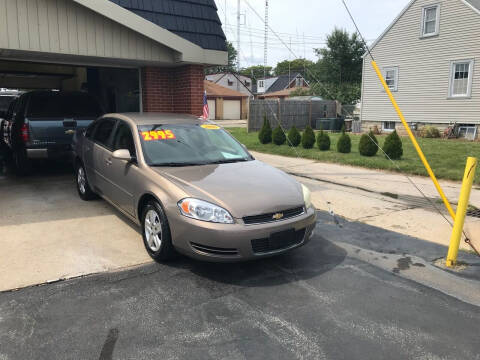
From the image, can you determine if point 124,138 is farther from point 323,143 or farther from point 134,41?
point 323,143

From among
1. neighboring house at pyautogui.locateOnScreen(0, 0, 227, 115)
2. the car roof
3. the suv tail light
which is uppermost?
neighboring house at pyautogui.locateOnScreen(0, 0, 227, 115)

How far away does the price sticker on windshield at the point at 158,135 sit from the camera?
17.0 ft

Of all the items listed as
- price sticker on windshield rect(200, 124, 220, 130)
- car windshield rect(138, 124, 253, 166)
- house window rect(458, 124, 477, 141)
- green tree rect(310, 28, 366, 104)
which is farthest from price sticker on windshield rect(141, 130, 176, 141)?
green tree rect(310, 28, 366, 104)

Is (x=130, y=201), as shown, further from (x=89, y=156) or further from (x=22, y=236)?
(x=89, y=156)

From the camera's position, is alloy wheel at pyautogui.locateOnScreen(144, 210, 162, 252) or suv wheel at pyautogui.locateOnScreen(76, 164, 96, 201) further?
suv wheel at pyautogui.locateOnScreen(76, 164, 96, 201)

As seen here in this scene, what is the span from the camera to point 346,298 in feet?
12.3

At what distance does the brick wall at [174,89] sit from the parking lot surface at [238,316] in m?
4.67

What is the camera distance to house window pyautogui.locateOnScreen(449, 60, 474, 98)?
18.5 meters

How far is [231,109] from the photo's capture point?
47.1m

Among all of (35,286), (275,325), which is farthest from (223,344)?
(35,286)

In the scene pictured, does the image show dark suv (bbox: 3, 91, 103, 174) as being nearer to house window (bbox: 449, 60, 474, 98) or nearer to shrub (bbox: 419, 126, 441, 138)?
shrub (bbox: 419, 126, 441, 138)

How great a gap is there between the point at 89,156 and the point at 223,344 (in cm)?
444

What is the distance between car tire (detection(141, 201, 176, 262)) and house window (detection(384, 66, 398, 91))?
2052 cm

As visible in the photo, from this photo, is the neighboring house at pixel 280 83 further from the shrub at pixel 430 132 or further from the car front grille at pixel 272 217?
the car front grille at pixel 272 217
